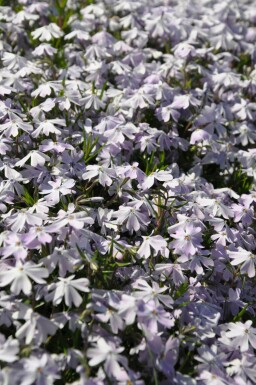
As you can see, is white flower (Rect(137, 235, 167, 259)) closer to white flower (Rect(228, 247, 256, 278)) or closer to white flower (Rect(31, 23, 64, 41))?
white flower (Rect(228, 247, 256, 278))

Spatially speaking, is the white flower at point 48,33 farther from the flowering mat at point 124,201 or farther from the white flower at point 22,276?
the white flower at point 22,276

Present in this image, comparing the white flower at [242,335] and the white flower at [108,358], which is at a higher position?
the white flower at [108,358]

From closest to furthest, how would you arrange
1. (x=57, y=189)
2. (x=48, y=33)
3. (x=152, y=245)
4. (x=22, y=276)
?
(x=22, y=276) → (x=152, y=245) → (x=57, y=189) → (x=48, y=33)

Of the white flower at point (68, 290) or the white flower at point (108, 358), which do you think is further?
the white flower at point (68, 290)

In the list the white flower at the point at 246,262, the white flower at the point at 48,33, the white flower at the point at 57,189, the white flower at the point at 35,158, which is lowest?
the white flower at the point at 246,262

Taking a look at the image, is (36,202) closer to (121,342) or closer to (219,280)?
(121,342)

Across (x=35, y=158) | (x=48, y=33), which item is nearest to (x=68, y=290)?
(x=35, y=158)

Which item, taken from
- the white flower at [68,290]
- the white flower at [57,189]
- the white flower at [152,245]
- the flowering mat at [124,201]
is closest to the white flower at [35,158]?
the flowering mat at [124,201]

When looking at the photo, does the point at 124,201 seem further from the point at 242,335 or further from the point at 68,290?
the point at 242,335

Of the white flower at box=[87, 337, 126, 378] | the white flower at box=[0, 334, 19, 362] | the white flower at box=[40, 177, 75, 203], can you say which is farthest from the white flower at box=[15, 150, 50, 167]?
the white flower at box=[87, 337, 126, 378]
